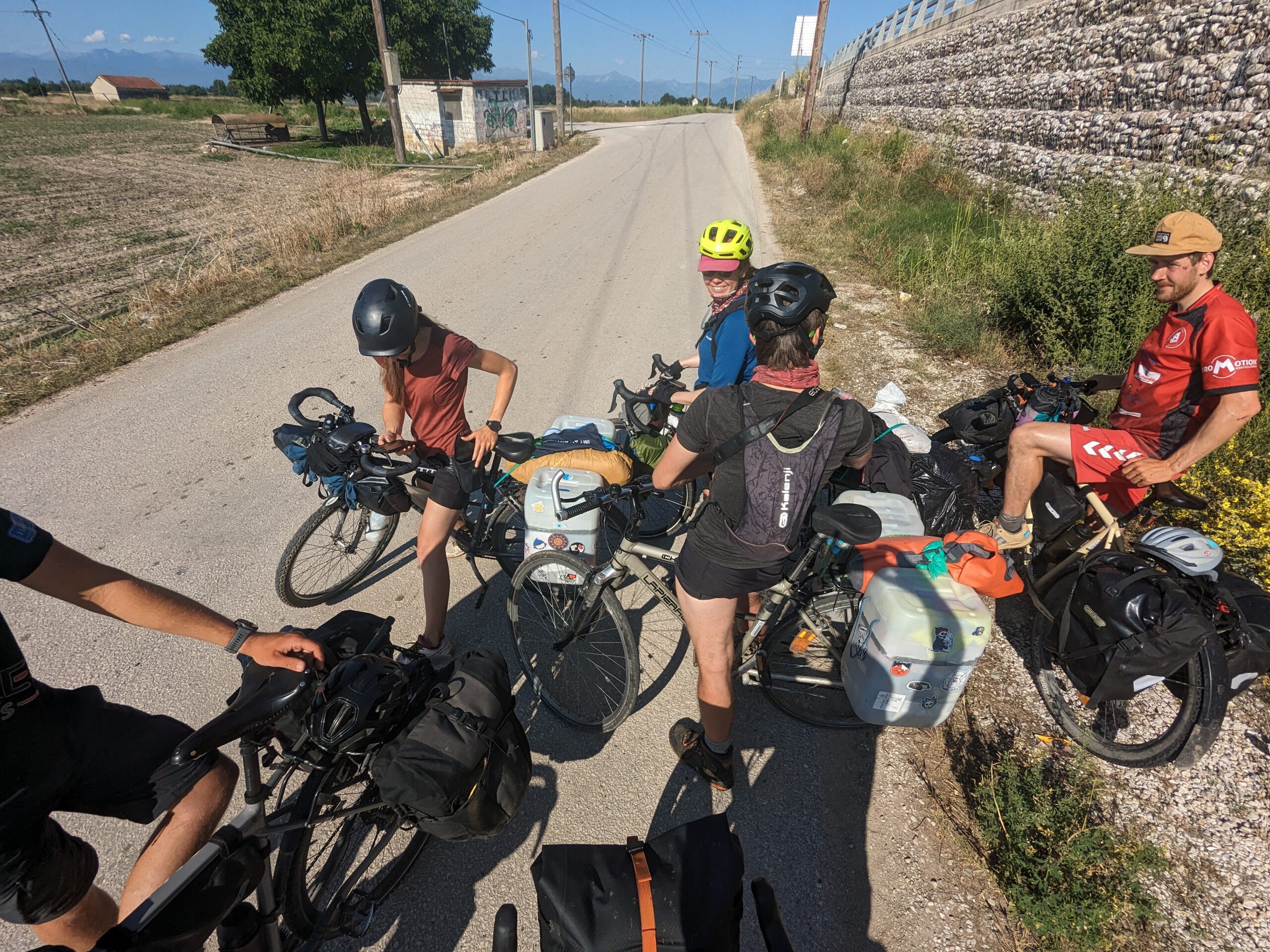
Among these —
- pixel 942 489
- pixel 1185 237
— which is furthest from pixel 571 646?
pixel 1185 237

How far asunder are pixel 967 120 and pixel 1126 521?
14.7 metres

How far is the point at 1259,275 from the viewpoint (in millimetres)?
4988

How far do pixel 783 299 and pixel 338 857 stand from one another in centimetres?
271

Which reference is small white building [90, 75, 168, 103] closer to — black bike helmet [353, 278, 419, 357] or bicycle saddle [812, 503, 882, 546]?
black bike helmet [353, 278, 419, 357]

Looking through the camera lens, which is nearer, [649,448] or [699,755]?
[699,755]

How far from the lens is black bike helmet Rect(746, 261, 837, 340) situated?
2037 mm

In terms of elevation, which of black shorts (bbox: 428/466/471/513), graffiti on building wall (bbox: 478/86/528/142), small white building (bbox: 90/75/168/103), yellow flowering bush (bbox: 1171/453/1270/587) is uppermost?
small white building (bbox: 90/75/168/103)

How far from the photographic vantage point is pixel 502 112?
117ft

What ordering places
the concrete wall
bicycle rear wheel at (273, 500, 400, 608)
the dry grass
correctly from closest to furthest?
bicycle rear wheel at (273, 500, 400, 608), the concrete wall, the dry grass

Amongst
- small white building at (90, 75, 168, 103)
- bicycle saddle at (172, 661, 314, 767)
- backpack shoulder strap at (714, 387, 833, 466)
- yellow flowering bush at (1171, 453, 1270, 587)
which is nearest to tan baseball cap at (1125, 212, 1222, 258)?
yellow flowering bush at (1171, 453, 1270, 587)

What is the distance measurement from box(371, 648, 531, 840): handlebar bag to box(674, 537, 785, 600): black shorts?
837mm

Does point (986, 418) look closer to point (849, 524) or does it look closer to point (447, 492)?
point (849, 524)

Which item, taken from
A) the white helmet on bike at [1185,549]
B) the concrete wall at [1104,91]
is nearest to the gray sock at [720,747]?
the white helmet on bike at [1185,549]

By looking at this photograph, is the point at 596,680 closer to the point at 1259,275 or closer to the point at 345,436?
the point at 345,436
